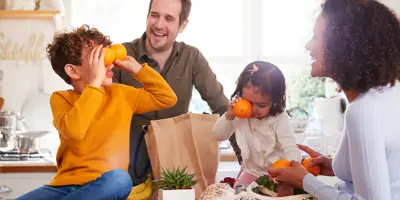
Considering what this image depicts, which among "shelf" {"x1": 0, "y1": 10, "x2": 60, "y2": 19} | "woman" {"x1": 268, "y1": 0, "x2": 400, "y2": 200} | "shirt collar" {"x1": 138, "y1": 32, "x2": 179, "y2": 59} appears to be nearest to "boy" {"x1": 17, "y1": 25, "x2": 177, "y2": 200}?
"shirt collar" {"x1": 138, "y1": 32, "x2": 179, "y2": 59}

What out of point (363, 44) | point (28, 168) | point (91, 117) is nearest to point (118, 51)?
point (91, 117)

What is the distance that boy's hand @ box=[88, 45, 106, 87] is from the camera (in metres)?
1.78

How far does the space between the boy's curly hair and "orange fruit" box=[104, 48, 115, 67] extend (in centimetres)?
8

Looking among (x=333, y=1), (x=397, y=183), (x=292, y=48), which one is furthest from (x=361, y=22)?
(x=292, y=48)

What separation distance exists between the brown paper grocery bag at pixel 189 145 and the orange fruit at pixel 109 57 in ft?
1.05

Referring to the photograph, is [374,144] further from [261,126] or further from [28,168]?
[28,168]

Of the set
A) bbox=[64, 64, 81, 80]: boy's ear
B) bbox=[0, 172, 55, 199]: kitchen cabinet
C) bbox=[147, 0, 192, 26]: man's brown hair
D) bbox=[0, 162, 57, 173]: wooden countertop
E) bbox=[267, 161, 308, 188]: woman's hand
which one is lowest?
bbox=[0, 172, 55, 199]: kitchen cabinet

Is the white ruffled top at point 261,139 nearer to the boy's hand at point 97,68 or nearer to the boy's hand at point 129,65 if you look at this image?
the boy's hand at point 129,65

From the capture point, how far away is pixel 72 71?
1.92m

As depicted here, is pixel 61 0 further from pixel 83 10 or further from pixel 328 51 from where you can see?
pixel 328 51

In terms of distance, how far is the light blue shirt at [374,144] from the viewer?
1.38m

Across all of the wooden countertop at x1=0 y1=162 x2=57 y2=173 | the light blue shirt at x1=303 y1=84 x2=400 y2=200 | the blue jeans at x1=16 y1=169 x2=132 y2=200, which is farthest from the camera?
the wooden countertop at x1=0 y1=162 x2=57 y2=173

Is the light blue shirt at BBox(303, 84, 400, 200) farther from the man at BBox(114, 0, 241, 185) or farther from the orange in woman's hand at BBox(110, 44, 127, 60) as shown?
the man at BBox(114, 0, 241, 185)

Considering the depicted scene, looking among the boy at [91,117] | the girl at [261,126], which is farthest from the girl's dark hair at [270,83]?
the boy at [91,117]
